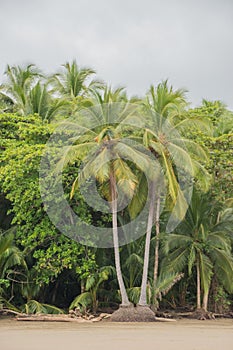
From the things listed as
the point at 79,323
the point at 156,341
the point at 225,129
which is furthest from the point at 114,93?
the point at 156,341

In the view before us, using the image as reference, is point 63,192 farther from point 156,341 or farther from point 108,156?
point 156,341

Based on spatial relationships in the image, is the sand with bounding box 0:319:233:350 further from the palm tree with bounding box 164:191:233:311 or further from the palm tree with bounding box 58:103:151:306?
the palm tree with bounding box 58:103:151:306

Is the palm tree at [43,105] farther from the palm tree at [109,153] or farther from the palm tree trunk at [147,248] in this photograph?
the palm tree trunk at [147,248]

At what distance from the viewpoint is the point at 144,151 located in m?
18.1

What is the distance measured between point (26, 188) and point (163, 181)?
4386 millimetres

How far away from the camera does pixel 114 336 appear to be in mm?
13281

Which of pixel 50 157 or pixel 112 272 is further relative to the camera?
pixel 112 272

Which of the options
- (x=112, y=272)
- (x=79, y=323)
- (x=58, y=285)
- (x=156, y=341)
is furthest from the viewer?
(x=58, y=285)

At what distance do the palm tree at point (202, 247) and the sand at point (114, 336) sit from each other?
85.6 inches

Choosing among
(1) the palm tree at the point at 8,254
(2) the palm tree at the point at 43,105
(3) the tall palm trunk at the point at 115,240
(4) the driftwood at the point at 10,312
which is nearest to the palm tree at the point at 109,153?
(3) the tall palm trunk at the point at 115,240

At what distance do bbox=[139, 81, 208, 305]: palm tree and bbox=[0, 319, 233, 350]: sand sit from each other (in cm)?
244

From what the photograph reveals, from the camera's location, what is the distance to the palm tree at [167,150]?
17500mm

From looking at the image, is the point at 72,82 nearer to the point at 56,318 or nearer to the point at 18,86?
the point at 18,86

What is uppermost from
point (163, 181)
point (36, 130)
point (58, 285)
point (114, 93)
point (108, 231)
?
point (114, 93)
